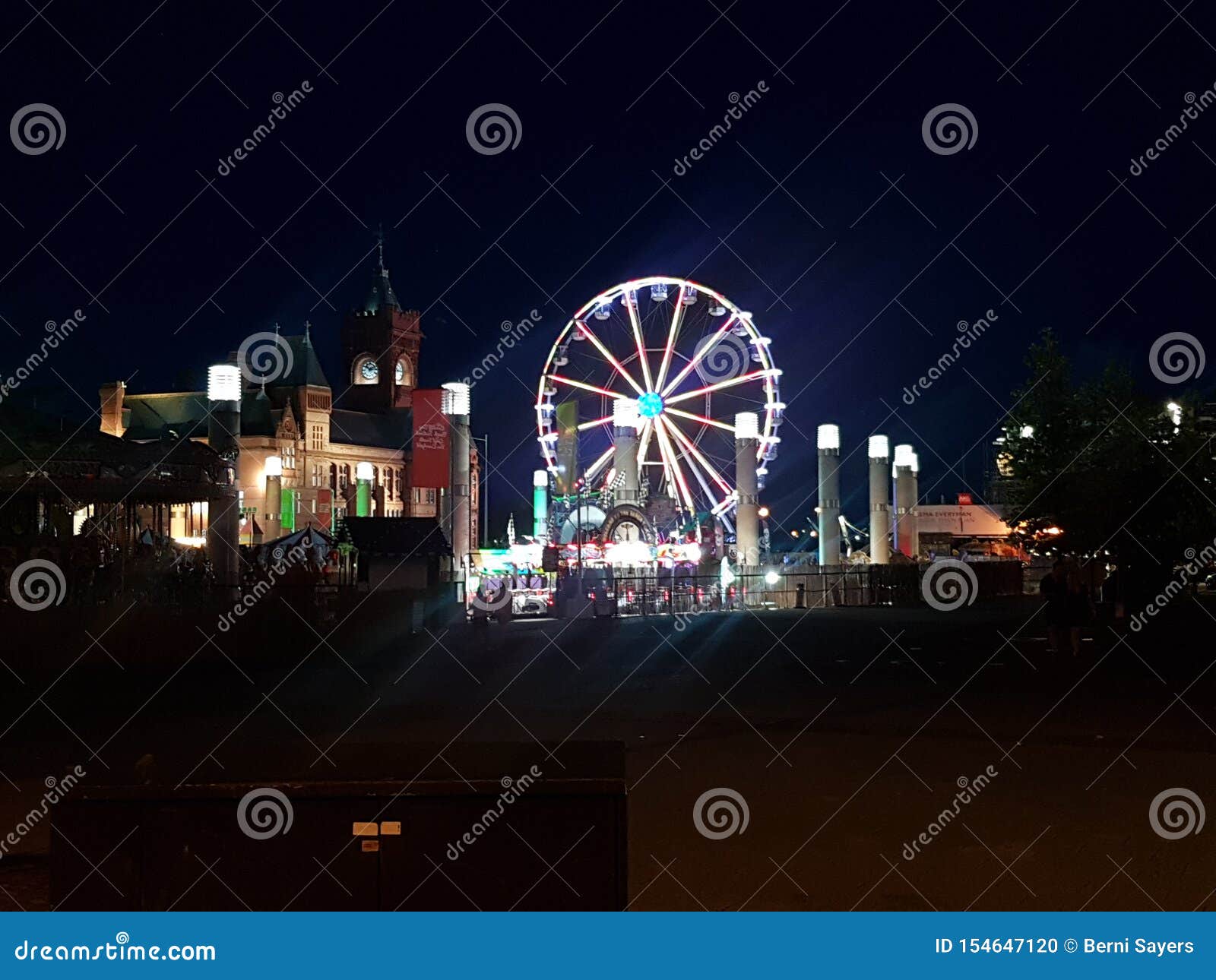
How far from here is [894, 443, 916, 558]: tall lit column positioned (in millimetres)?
63500

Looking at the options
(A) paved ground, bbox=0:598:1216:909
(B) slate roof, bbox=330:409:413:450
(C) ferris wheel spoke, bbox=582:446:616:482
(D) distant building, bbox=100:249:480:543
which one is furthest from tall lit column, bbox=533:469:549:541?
(B) slate roof, bbox=330:409:413:450

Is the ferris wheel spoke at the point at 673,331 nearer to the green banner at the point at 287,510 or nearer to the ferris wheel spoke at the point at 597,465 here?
the ferris wheel spoke at the point at 597,465

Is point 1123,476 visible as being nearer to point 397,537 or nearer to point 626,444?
point 397,537

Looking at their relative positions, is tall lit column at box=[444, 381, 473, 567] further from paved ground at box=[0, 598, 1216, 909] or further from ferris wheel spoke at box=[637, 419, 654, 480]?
paved ground at box=[0, 598, 1216, 909]

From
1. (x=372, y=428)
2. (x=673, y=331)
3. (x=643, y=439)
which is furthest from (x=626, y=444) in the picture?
(x=372, y=428)

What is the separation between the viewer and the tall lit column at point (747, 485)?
1806 inches

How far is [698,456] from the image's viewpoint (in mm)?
48469

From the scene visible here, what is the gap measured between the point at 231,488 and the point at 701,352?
2192cm

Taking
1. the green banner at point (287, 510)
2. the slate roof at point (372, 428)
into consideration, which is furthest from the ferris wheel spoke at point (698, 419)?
the slate roof at point (372, 428)

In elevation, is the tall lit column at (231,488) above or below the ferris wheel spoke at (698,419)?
below

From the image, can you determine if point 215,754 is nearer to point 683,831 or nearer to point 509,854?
point 509,854

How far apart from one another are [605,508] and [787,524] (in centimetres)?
8968

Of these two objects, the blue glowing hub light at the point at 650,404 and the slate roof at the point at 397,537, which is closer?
the slate roof at the point at 397,537

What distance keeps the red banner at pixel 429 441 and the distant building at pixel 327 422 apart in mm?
25878
